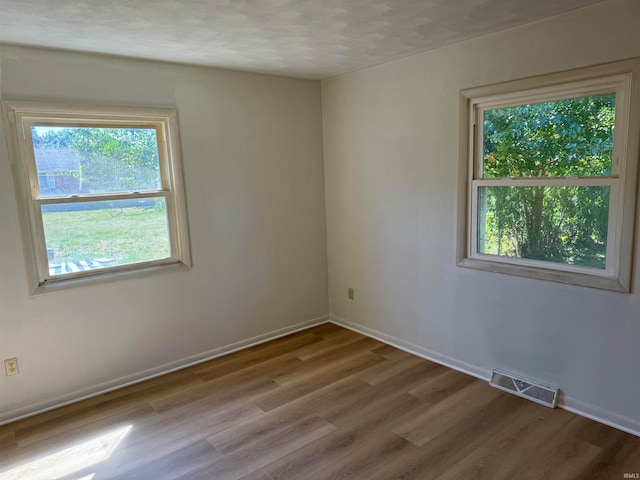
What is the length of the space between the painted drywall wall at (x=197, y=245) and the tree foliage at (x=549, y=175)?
5.55ft

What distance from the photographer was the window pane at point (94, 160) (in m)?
2.74

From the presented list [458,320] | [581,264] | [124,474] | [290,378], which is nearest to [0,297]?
[124,474]

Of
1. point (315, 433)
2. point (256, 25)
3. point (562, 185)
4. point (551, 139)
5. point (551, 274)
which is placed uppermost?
point (256, 25)

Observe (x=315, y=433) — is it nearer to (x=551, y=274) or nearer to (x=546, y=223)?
(x=551, y=274)

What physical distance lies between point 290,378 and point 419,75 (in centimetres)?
245

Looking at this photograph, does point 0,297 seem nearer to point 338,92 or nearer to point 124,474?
point 124,474

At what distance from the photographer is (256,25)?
7.65 feet

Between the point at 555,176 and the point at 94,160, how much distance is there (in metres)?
3.01

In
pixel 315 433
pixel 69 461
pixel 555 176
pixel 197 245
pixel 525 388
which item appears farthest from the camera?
pixel 197 245

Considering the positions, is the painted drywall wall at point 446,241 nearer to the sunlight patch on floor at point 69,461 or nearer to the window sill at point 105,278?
the window sill at point 105,278

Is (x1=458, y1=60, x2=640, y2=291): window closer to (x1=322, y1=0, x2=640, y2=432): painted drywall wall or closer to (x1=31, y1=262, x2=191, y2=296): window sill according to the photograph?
(x1=322, y1=0, x2=640, y2=432): painted drywall wall

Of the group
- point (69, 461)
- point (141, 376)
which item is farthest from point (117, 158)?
point (69, 461)

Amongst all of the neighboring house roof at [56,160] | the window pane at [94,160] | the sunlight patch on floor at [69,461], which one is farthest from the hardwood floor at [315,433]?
the neighboring house roof at [56,160]

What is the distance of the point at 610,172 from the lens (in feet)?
7.77
